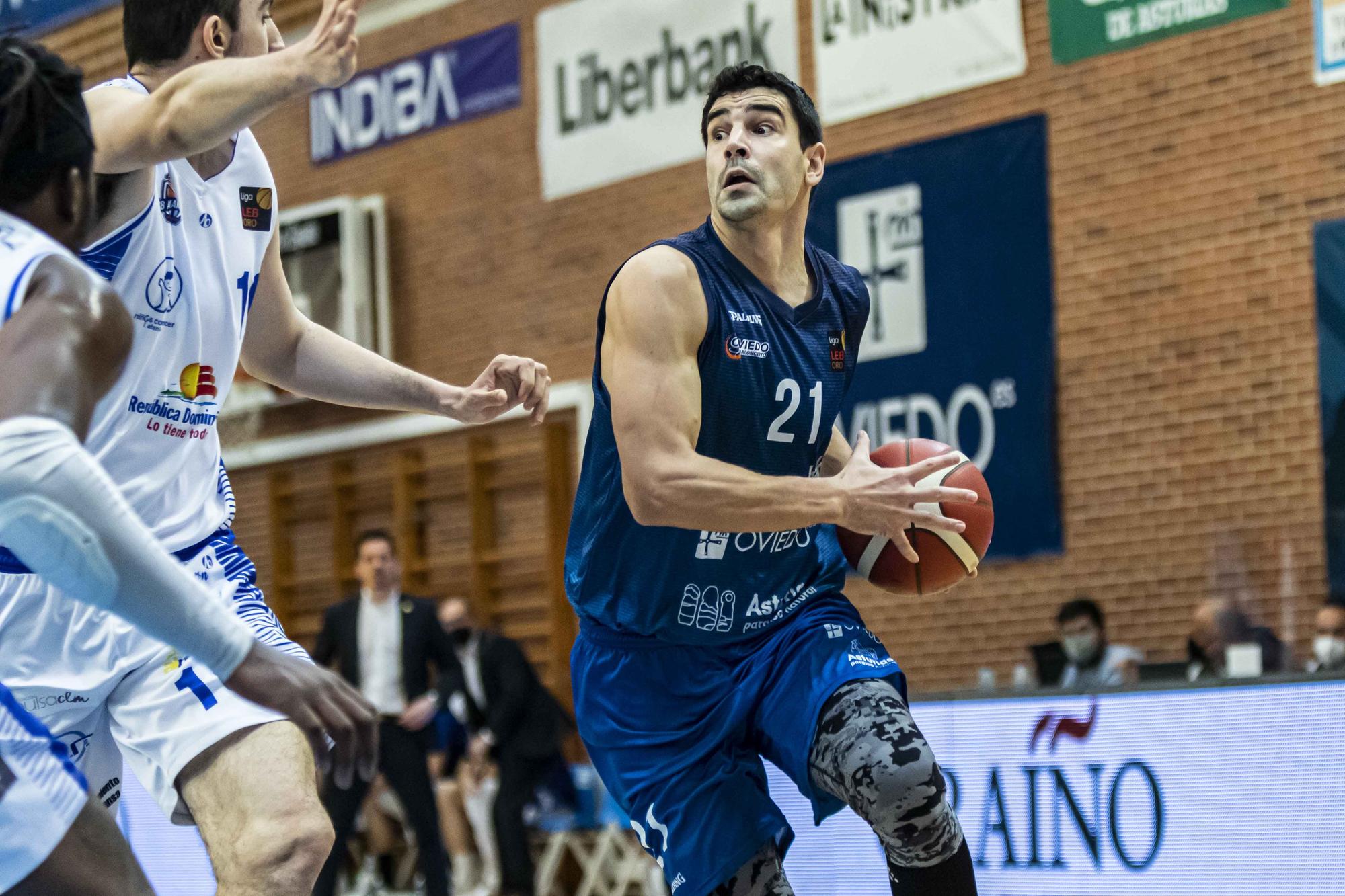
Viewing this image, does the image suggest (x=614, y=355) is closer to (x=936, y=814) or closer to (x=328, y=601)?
(x=936, y=814)

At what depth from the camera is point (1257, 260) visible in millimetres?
9258

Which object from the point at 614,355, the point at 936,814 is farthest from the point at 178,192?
the point at 936,814

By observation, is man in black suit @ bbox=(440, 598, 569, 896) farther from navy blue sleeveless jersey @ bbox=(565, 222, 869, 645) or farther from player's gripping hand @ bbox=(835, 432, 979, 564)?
player's gripping hand @ bbox=(835, 432, 979, 564)

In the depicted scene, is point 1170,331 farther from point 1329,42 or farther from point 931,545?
point 931,545

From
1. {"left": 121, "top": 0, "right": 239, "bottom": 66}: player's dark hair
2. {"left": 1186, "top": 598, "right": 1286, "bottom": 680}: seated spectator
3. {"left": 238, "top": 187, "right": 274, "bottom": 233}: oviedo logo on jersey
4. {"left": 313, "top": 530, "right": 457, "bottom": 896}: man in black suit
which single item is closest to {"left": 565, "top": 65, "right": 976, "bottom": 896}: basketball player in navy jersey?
{"left": 238, "top": 187, "right": 274, "bottom": 233}: oviedo logo on jersey

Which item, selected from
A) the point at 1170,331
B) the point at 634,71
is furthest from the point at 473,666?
the point at 1170,331

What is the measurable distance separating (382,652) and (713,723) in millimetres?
5391

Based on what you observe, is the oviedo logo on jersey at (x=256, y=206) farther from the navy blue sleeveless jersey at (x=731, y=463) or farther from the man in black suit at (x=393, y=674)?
the man in black suit at (x=393, y=674)

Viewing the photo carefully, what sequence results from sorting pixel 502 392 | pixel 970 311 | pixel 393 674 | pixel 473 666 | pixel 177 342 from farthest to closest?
1. pixel 473 666
2. pixel 970 311
3. pixel 393 674
4. pixel 502 392
5. pixel 177 342

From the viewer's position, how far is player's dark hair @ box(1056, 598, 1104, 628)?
9406 millimetres

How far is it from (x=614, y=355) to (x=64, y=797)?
177 cm

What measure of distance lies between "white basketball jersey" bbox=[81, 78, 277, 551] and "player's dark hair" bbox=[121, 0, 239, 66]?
5.3 inches

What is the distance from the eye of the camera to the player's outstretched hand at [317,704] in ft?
6.60

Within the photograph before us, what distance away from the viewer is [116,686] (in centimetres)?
312
